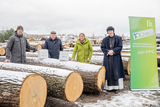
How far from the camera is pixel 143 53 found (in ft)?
17.3

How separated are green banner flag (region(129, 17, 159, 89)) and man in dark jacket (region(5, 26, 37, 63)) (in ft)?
9.97

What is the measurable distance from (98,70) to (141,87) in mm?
1518

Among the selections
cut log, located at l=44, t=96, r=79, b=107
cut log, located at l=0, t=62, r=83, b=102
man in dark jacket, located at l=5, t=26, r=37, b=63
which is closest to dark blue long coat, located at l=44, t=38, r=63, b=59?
man in dark jacket, located at l=5, t=26, r=37, b=63

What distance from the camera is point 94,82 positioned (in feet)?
15.7

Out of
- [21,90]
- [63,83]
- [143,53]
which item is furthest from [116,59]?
[21,90]

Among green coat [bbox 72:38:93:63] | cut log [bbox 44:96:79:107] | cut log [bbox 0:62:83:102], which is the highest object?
green coat [bbox 72:38:93:63]

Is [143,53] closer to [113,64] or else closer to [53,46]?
[113,64]

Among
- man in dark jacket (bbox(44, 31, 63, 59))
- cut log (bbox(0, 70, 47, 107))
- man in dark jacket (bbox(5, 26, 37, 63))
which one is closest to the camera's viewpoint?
cut log (bbox(0, 70, 47, 107))

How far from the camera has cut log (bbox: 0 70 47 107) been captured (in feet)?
10.2

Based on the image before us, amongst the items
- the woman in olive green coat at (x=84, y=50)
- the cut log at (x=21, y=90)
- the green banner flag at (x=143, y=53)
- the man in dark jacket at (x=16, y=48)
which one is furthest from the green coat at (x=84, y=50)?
the cut log at (x=21, y=90)

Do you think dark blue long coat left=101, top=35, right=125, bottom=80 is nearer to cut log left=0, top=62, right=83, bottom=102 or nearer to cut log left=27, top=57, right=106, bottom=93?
cut log left=27, top=57, right=106, bottom=93

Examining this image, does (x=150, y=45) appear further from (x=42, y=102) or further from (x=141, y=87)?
(x=42, y=102)

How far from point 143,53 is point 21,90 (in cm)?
363

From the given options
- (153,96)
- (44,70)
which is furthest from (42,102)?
(153,96)
